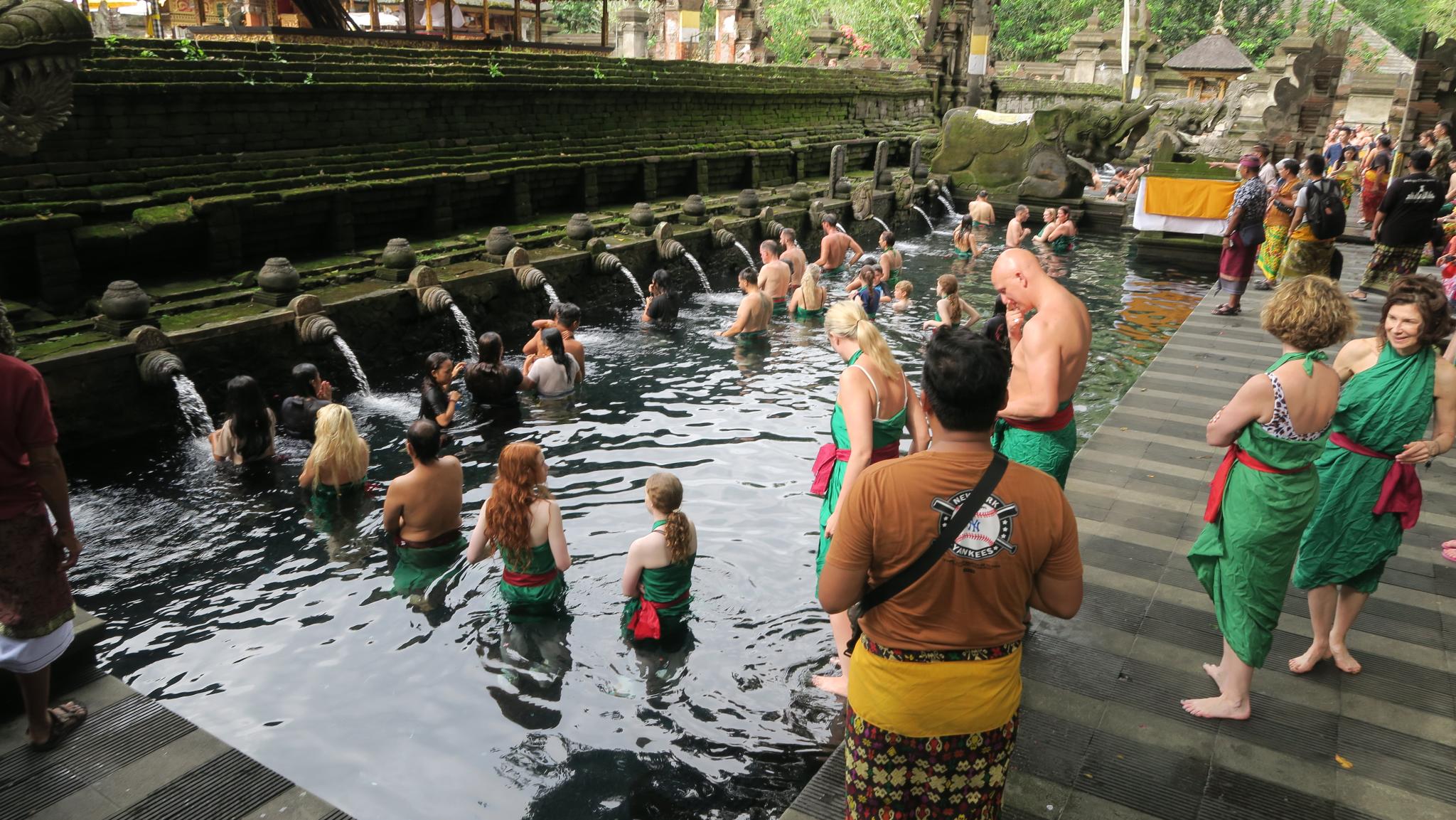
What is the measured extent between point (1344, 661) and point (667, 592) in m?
3.35

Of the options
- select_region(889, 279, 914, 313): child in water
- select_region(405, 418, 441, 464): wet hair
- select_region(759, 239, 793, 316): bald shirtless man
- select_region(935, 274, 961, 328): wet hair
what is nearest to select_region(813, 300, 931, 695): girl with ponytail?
select_region(405, 418, 441, 464): wet hair

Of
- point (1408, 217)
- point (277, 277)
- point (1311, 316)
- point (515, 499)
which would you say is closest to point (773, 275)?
point (277, 277)

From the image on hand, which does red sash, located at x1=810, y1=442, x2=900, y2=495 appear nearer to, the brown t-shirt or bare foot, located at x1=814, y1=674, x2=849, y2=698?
bare foot, located at x1=814, y1=674, x2=849, y2=698

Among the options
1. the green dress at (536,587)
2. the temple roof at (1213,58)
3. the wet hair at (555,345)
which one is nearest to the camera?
the green dress at (536,587)

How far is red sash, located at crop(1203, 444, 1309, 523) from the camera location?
3.63 m

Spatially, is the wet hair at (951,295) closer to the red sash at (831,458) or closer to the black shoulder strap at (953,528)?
the red sash at (831,458)

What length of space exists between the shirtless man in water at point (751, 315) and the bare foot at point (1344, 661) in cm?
797

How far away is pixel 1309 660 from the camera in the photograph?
4.30 metres

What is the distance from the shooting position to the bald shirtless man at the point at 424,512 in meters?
5.61

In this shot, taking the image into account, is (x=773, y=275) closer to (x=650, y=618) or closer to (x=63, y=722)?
(x=650, y=618)

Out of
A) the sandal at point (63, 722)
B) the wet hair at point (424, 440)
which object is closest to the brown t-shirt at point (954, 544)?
the sandal at point (63, 722)

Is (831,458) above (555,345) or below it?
above

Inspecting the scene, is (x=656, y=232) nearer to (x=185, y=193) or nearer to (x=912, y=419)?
(x=185, y=193)

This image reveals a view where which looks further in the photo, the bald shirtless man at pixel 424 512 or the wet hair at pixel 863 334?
the bald shirtless man at pixel 424 512
